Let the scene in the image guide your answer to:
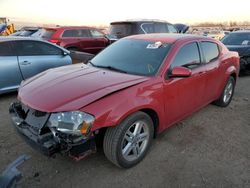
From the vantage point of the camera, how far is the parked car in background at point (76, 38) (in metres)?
10.7

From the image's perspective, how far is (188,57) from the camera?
420cm

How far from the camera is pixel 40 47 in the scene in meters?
6.73

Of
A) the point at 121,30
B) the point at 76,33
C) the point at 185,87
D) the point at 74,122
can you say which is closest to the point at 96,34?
the point at 76,33

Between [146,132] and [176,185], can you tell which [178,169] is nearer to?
[176,185]

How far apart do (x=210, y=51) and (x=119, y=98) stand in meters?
2.55

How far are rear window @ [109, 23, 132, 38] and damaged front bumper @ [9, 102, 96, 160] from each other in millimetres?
8046

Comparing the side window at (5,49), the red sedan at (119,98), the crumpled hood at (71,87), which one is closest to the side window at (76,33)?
the side window at (5,49)

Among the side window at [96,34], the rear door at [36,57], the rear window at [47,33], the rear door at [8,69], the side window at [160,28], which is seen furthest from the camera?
the side window at [96,34]

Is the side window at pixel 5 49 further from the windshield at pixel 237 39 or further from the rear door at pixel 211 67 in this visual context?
the windshield at pixel 237 39

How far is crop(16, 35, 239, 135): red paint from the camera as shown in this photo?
297 centimetres

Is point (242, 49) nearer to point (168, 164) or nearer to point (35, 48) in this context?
point (35, 48)

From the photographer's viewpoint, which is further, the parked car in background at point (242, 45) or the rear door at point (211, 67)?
the parked car in background at point (242, 45)

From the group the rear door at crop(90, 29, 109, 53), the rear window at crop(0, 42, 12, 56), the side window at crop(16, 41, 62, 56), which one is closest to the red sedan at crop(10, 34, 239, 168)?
the rear window at crop(0, 42, 12, 56)

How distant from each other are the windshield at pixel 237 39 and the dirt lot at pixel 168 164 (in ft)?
19.4
